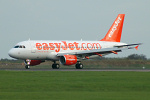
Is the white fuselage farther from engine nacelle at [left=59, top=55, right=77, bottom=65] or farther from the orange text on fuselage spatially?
engine nacelle at [left=59, top=55, right=77, bottom=65]

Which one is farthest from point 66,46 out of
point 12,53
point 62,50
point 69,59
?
point 12,53

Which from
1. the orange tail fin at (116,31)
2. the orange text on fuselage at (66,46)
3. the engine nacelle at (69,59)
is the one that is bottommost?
the engine nacelle at (69,59)

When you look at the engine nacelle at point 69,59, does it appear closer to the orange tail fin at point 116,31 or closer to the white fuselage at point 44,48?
the white fuselage at point 44,48

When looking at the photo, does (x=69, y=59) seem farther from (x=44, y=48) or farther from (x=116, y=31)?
(x=116, y=31)

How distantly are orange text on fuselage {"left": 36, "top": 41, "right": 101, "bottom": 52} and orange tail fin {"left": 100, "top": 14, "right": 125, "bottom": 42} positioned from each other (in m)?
3.73

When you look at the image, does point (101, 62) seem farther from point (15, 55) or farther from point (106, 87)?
point (106, 87)

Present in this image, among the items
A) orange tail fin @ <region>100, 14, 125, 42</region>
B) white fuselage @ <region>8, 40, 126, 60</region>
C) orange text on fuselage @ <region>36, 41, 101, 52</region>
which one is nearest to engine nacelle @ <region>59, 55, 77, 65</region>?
white fuselage @ <region>8, 40, 126, 60</region>

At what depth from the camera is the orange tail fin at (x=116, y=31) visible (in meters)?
61.6

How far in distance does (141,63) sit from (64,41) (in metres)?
17.0

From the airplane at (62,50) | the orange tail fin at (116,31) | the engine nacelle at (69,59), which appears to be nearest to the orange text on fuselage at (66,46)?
the airplane at (62,50)

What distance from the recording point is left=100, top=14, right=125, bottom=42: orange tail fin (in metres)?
61.6

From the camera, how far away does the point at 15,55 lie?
167ft

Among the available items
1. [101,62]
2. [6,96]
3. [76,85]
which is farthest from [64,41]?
[6,96]

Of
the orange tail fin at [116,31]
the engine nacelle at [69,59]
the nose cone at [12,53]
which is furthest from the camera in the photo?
the orange tail fin at [116,31]
